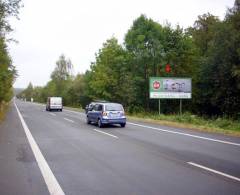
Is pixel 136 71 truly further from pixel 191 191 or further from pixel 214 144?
pixel 191 191

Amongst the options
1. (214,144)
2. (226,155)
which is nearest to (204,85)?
(214,144)

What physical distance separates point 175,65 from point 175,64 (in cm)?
17

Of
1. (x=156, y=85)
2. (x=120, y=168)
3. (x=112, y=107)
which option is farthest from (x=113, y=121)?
(x=120, y=168)

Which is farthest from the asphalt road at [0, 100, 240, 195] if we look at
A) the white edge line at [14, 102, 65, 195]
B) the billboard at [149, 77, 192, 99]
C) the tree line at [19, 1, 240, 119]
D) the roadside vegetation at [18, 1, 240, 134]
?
the tree line at [19, 1, 240, 119]

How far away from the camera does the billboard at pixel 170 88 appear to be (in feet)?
120

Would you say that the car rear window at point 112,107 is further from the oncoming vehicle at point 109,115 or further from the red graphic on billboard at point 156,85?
the red graphic on billboard at point 156,85

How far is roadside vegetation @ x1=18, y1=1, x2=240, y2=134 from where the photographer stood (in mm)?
42719

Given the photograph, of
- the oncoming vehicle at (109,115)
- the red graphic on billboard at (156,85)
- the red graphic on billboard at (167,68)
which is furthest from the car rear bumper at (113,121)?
the red graphic on billboard at (167,68)

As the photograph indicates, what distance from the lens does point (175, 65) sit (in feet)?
167

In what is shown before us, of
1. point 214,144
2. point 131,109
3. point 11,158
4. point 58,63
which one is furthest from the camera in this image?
point 58,63

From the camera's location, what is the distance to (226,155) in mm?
11844

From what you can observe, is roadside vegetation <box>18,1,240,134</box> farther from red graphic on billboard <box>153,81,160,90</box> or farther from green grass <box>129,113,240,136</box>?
red graphic on billboard <box>153,81,160,90</box>

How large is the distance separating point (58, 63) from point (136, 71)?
68.6 metres

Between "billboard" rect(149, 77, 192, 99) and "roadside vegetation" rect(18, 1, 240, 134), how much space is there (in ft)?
7.13
